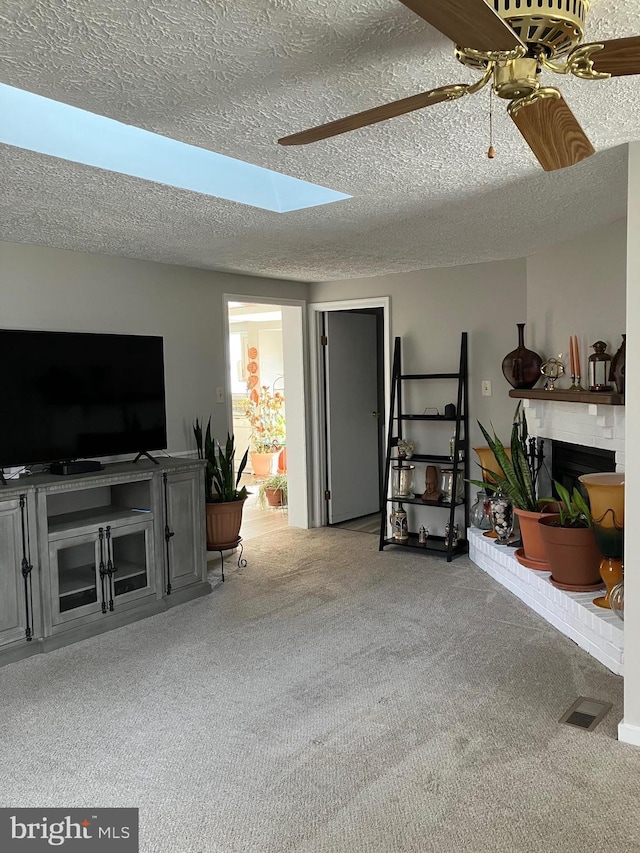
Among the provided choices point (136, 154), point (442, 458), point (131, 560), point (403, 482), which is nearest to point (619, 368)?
point (442, 458)

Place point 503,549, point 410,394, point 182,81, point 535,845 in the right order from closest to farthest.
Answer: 1. point 182,81
2. point 535,845
3. point 503,549
4. point 410,394

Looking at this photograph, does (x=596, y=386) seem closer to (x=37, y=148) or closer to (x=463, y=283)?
(x=463, y=283)

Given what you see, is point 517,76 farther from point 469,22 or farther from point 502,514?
point 502,514

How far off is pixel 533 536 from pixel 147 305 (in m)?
2.85

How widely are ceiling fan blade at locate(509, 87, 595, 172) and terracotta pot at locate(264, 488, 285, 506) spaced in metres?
5.37

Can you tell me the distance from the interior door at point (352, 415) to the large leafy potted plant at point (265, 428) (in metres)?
2.00

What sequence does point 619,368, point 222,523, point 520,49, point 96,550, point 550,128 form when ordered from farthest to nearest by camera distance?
point 222,523
point 96,550
point 619,368
point 550,128
point 520,49

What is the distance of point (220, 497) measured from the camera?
4977 mm

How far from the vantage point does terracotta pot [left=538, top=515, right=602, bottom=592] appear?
3566mm

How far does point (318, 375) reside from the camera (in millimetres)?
6164

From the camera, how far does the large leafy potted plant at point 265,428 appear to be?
8523 mm

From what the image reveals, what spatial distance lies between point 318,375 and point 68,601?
3106mm

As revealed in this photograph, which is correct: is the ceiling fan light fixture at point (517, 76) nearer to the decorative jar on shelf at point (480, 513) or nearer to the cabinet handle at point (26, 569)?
the cabinet handle at point (26, 569)

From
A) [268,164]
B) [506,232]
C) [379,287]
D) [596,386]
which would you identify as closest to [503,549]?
[596,386]
